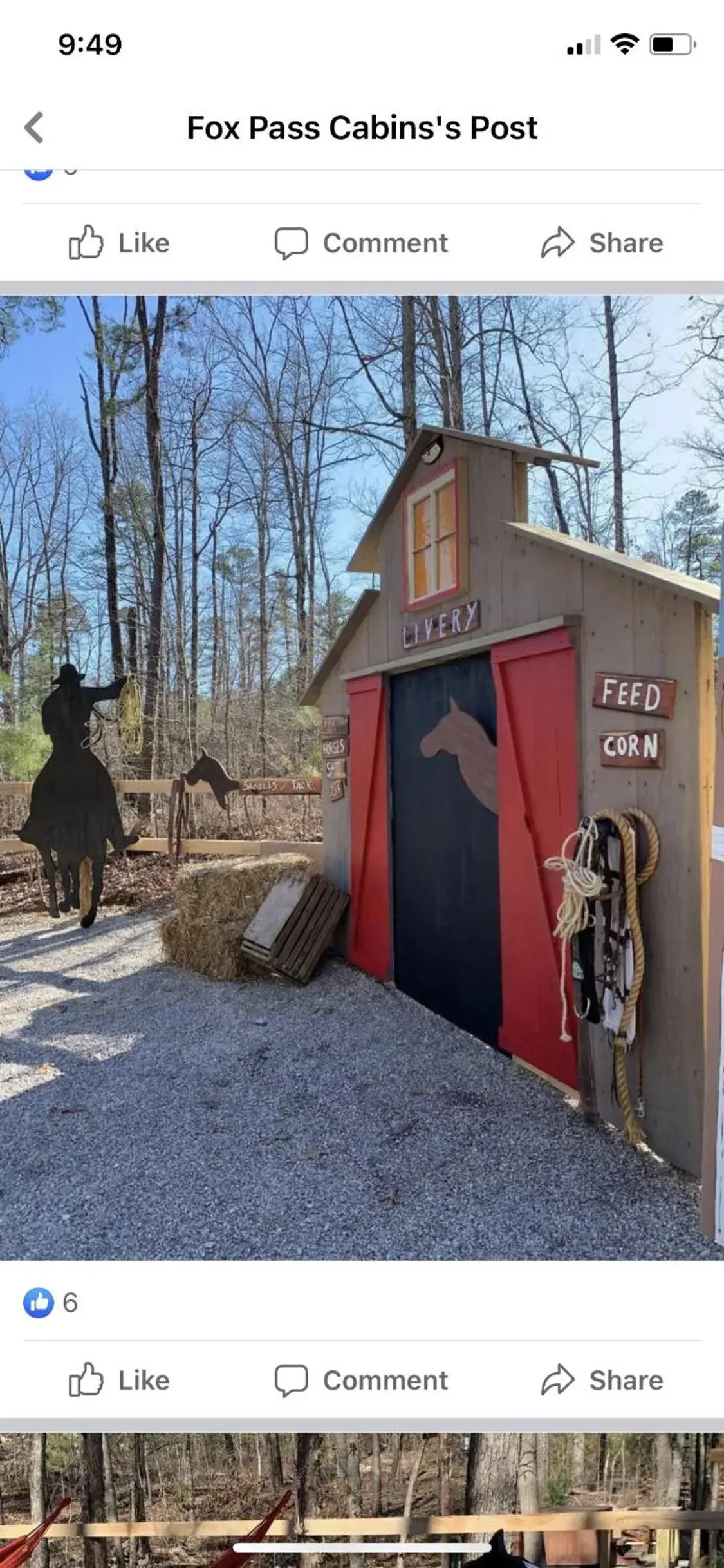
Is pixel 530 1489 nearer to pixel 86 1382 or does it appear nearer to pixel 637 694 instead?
pixel 86 1382

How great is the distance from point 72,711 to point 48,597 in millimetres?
2007

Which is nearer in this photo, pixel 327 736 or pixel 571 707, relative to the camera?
pixel 571 707

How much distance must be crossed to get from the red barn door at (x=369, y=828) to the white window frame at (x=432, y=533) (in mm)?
588

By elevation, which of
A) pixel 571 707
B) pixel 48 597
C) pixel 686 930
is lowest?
pixel 686 930

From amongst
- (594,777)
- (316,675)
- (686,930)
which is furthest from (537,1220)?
(316,675)

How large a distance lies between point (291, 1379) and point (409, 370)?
3083mm

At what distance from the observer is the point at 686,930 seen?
198 centimetres

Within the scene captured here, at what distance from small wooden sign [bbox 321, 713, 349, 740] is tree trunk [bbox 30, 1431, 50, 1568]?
Answer: 3.48 m

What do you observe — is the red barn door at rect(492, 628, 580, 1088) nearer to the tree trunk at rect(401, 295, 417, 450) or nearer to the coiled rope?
the coiled rope

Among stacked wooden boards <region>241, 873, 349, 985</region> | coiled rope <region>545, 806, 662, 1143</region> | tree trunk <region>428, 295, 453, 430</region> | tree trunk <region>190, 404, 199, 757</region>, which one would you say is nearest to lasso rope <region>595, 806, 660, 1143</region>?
coiled rope <region>545, 806, 662, 1143</region>

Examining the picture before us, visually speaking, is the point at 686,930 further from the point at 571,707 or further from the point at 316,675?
the point at 316,675

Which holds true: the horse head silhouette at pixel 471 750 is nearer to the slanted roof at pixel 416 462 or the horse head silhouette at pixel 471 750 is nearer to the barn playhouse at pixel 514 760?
the barn playhouse at pixel 514 760
